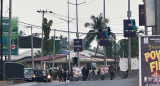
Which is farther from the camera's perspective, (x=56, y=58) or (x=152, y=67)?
(x=56, y=58)

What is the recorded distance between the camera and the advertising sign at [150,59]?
15.2 metres

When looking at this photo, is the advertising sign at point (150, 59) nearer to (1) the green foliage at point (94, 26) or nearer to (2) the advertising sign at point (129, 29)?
(2) the advertising sign at point (129, 29)

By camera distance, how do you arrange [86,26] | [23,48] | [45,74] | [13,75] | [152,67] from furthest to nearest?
[23,48]
[86,26]
[45,74]
[13,75]
[152,67]

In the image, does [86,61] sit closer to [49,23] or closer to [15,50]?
[49,23]

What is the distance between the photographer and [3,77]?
2172 inches

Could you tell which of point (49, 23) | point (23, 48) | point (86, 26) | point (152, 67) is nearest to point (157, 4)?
point (152, 67)

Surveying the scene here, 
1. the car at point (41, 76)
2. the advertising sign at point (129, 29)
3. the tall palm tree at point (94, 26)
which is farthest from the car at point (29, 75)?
the tall palm tree at point (94, 26)

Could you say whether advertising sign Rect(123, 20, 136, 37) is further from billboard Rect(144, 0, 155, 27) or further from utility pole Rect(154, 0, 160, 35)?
utility pole Rect(154, 0, 160, 35)

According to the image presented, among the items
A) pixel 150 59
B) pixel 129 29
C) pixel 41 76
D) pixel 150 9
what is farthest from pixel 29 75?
pixel 150 59

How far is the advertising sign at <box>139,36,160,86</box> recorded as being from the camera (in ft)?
50.0

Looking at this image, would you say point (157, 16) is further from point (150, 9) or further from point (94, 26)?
point (94, 26)

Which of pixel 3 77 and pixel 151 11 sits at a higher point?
pixel 151 11

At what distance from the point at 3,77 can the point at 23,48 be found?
10323 cm

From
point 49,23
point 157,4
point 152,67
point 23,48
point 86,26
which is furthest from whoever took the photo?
point 23,48
